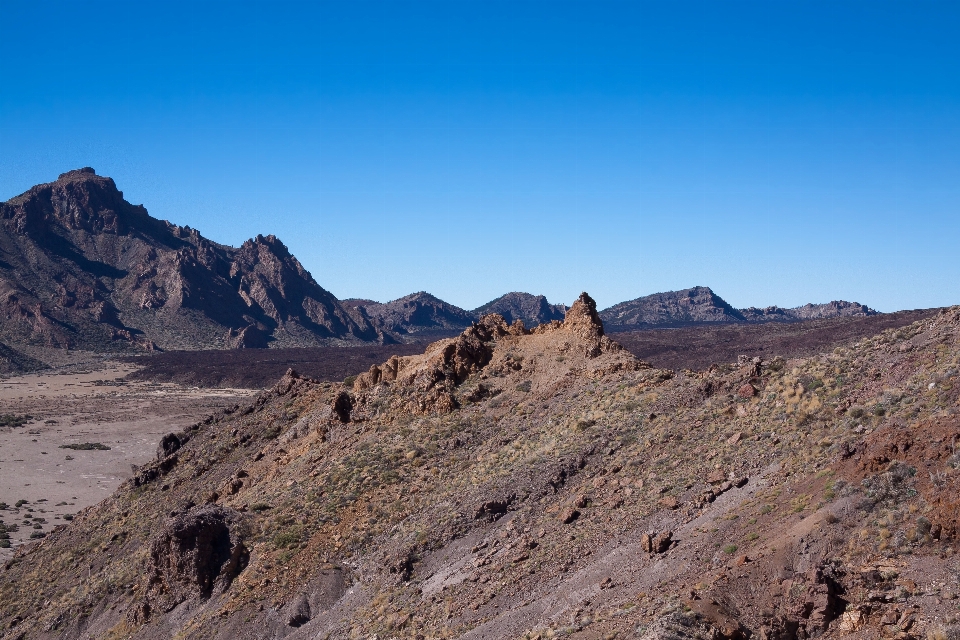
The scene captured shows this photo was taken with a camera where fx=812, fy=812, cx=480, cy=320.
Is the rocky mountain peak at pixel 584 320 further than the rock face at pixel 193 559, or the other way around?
the rocky mountain peak at pixel 584 320

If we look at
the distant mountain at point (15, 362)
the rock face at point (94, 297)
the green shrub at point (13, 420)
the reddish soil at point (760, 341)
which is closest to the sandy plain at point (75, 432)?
the green shrub at point (13, 420)

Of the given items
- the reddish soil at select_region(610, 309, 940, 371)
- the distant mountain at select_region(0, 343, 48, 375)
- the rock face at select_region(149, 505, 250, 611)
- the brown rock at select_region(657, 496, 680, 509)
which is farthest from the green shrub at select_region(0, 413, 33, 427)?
the brown rock at select_region(657, 496, 680, 509)

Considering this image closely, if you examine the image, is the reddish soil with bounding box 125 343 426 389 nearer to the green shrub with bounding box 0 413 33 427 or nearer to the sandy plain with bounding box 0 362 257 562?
the sandy plain with bounding box 0 362 257 562

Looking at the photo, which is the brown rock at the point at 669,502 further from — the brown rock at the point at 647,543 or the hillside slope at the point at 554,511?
the brown rock at the point at 647,543

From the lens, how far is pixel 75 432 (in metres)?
79.3

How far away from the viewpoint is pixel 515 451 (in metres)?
20.9

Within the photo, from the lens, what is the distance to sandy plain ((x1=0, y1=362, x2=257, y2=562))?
49.8m

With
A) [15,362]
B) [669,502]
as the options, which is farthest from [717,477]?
[15,362]

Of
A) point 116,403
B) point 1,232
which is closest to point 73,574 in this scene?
point 116,403

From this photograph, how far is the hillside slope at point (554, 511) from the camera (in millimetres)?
11008

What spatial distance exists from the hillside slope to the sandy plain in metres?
18.5

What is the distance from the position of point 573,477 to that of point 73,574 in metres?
16.4

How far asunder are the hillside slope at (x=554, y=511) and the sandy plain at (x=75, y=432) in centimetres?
1851

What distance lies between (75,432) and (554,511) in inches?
2945
